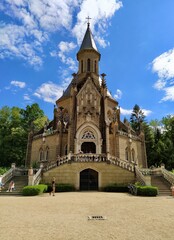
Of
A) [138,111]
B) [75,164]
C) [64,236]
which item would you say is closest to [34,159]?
[75,164]

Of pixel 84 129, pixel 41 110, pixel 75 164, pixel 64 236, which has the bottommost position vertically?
pixel 64 236

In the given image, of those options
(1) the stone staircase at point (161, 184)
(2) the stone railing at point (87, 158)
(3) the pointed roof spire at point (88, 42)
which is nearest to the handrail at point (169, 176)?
(1) the stone staircase at point (161, 184)

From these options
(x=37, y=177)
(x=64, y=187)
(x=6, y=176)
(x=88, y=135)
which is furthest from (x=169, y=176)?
(x=6, y=176)

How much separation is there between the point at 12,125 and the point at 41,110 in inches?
389

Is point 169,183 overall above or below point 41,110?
below

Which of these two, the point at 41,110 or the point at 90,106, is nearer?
the point at 90,106

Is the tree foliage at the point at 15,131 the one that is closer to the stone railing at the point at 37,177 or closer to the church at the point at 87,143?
the church at the point at 87,143

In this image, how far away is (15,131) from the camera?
47844mm

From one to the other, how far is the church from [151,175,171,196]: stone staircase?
103 inches

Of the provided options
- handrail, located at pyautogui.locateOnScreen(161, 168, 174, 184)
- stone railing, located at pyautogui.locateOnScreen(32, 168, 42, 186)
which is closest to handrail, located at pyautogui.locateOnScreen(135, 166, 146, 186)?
handrail, located at pyautogui.locateOnScreen(161, 168, 174, 184)

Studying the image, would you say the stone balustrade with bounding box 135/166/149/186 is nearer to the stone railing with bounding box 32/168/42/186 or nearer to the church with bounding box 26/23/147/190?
the church with bounding box 26/23/147/190

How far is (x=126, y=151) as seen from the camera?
32812mm

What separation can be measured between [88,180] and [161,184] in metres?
8.55

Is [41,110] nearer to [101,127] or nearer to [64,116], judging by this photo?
[64,116]
